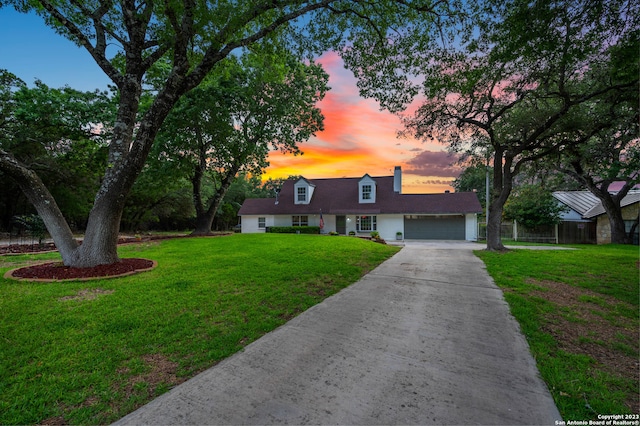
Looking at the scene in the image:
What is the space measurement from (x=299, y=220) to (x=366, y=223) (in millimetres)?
6117

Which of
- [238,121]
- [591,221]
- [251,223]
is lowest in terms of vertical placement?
[251,223]

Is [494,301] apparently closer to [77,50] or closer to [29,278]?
[29,278]

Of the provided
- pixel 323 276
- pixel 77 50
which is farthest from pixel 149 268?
pixel 77 50

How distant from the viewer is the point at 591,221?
22406mm

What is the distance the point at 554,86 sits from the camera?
11.5m

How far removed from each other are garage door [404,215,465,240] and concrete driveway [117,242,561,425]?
1866 cm

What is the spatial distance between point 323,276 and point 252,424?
489cm

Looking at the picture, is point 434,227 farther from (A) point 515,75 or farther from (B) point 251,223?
(B) point 251,223

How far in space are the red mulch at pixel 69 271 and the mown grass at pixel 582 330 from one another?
26.1ft

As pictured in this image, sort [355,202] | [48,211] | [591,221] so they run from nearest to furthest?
[48,211] < [591,221] < [355,202]

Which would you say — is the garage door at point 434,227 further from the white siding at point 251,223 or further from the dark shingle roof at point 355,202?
the white siding at point 251,223

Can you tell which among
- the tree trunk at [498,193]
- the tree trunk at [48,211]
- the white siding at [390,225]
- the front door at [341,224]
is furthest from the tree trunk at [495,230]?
the tree trunk at [48,211]

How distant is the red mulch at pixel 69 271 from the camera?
604 cm

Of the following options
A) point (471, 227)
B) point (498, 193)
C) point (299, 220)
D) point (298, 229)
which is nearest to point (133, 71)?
point (498, 193)
